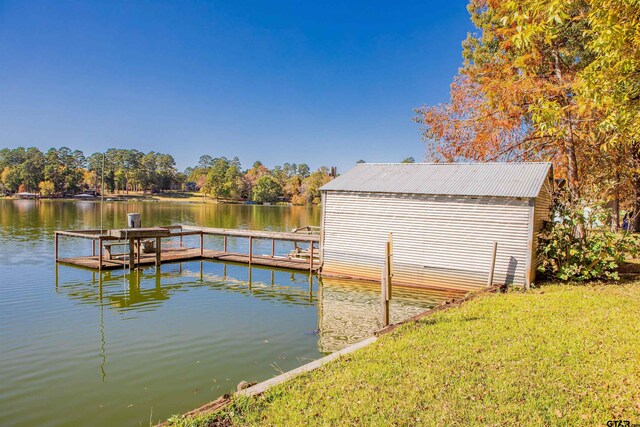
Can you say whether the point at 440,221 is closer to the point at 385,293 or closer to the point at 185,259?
the point at 385,293

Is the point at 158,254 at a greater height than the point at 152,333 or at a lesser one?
greater

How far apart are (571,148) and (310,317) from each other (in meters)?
14.7

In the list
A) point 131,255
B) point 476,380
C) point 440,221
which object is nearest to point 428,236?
point 440,221

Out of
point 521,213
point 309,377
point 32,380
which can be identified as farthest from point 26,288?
point 521,213

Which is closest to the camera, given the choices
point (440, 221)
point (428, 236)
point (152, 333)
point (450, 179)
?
point (152, 333)

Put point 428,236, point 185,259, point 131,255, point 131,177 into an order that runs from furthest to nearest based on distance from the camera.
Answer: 1. point 131,177
2. point 185,259
3. point 131,255
4. point 428,236

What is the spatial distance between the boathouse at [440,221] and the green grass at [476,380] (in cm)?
544

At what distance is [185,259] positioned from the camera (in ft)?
74.4

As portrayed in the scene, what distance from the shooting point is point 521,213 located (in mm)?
14094

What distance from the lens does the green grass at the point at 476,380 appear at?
4.95m

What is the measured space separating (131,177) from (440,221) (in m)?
120

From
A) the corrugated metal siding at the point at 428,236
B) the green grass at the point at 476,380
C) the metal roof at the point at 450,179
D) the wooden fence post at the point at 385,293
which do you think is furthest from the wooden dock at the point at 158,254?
the green grass at the point at 476,380

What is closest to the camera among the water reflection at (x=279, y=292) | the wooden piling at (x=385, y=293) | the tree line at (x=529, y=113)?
the wooden piling at (x=385, y=293)

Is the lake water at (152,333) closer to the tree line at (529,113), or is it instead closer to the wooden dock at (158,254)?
the wooden dock at (158,254)
